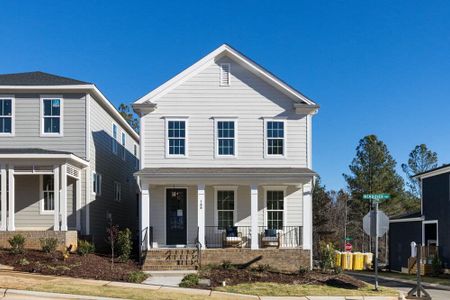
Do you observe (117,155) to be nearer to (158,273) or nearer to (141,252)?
(141,252)

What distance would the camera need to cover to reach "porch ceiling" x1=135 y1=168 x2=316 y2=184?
21.6m

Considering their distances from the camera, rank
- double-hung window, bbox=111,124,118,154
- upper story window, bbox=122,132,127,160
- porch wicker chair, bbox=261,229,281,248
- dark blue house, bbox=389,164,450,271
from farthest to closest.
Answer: upper story window, bbox=122,132,127,160 → double-hung window, bbox=111,124,118,154 → dark blue house, bbox=389,164,450,271 → porch wicker chair, bbox=261,229,281,248

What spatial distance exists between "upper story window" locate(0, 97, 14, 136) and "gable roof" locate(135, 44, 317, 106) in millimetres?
6035

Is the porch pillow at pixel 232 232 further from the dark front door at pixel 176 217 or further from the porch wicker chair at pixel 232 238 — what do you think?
the dark front door at pixel 176 217

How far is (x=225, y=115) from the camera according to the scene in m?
23.5

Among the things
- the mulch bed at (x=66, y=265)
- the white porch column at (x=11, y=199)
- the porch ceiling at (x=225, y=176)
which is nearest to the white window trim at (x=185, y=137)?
the porch ceiling at (x=225, y=176)

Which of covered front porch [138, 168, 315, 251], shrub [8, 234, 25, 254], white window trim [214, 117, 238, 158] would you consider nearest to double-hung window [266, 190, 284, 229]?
covered front porch [138, 168, 315, 251]

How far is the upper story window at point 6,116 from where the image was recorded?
2356cm

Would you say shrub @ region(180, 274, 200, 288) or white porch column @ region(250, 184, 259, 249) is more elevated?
white porch column @ region(250, 184, 259, 249)

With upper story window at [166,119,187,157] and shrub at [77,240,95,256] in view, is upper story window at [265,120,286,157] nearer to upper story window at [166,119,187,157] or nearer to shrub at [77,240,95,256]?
upper story window at [166,119,187,157]

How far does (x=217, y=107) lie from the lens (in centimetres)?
2350

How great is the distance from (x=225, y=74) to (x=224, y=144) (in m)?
3.03

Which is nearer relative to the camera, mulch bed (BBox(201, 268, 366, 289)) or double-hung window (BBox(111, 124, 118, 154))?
mulch bed (BBox(201, 268, 366, 289))

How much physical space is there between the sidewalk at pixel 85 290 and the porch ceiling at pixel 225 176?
597 centimetres
